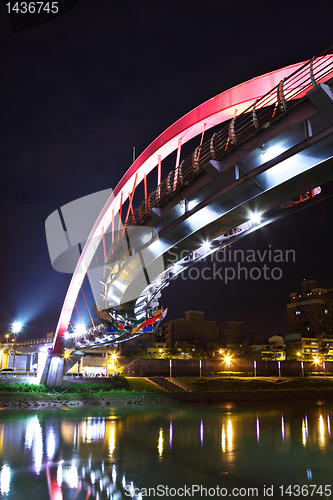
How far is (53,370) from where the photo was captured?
1773 inches

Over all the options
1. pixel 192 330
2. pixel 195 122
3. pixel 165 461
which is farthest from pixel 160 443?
pixel 192 330

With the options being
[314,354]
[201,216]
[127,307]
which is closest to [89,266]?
[127,307]

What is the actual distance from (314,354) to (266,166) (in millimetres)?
98896

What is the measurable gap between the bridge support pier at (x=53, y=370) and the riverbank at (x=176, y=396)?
8.30m

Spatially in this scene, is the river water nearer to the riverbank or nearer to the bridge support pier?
the riverbank

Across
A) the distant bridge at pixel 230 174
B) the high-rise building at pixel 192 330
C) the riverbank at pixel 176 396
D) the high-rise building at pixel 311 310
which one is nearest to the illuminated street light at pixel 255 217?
the distant bridge at pixel 230 174

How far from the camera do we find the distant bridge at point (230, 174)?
9961 millimetres

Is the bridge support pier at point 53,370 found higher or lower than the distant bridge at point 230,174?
lower

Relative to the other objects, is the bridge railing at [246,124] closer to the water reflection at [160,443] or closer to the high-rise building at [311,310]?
the water reflection at [160,443]

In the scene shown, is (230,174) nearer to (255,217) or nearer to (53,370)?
(255,217)

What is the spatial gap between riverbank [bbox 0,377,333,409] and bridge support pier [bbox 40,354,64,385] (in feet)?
27.2

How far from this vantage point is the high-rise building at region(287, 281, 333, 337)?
411 ft

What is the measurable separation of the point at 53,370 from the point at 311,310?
103m

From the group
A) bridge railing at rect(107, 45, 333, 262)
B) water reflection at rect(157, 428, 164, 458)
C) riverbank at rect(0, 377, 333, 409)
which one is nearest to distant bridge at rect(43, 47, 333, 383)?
bridge railing at rect(107, 45, 333, 262)
